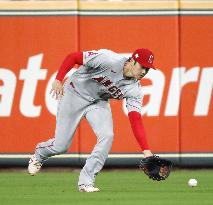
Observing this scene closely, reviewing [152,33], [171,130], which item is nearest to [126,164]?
[171,130]

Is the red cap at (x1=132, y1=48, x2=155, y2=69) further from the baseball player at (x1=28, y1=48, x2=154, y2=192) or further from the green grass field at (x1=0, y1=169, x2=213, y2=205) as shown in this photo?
the green grass field at (x1=0, y1=169, x2=213, y2=205)

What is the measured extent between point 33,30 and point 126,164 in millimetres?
2182

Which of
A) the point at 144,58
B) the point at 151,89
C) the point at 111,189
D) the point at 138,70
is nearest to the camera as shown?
the point at 144,58

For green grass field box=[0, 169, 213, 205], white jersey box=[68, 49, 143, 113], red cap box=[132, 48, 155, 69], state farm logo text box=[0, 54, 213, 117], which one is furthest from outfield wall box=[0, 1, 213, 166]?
red cap box=[132, 48, 155, 69]

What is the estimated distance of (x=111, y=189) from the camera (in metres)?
12.1

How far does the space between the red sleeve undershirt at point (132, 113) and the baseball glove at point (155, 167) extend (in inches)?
5.7

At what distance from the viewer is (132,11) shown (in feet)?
48.9

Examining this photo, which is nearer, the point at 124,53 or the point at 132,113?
the point at 132,113

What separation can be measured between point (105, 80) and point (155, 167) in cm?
110

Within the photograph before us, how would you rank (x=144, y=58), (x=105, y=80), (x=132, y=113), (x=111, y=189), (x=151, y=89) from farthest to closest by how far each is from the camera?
(x=151, y=89)
(x=111, y=189)
(x=105, y=80)
(x=132, y=113)
(x=144, y=58)

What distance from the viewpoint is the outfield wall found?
586 inches

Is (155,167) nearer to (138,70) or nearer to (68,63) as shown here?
(138,70)

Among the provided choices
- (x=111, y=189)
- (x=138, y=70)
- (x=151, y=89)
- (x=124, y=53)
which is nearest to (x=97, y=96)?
(x=138, y=70)

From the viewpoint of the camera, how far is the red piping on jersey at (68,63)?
35.8ft
